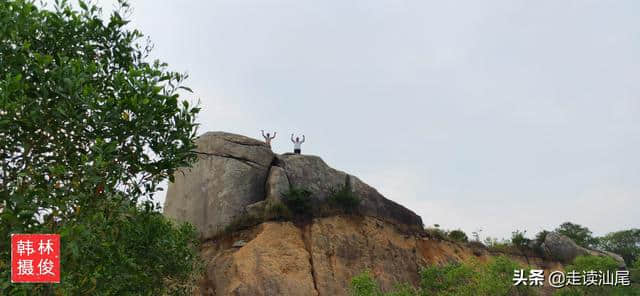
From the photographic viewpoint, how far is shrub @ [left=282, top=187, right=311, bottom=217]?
2884 centimetres

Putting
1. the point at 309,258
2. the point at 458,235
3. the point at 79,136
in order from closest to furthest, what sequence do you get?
1. the point at 79,136
2. the point at 309,258
3. the point at 458,235

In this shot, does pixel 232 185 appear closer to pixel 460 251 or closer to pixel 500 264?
pixel 500 264

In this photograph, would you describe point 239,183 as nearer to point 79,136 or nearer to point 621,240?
point 79,136

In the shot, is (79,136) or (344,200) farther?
(344,200)

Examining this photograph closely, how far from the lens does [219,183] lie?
29094 millimetres

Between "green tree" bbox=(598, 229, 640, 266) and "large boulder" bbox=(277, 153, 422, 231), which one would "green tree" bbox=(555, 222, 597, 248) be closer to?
"green tree" bbox=(598, 229, 640, 266)

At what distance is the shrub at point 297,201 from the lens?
2884 centimetres

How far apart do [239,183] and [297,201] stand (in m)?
3.58

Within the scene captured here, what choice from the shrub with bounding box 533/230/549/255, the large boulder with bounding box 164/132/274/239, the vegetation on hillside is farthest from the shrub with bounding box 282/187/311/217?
the shrub with bounding box 533/230/549/255

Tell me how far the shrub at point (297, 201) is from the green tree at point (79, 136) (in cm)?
1726

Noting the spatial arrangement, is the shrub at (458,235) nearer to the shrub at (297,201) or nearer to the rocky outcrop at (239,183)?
the rocky outcrop at (239,183)

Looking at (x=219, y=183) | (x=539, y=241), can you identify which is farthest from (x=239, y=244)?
(x=539, y=241)

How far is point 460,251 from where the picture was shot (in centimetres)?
3703

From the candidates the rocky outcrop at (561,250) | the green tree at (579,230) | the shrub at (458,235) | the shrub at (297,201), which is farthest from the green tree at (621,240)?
the shrub at (297,201)
